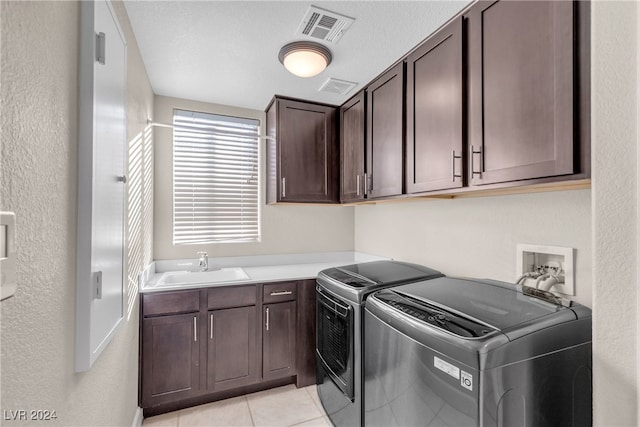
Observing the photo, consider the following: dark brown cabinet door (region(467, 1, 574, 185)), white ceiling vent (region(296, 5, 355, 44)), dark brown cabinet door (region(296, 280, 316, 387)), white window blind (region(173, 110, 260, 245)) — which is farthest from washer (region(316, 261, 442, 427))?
white ceiling vent (region(296, 5, 355, 44))

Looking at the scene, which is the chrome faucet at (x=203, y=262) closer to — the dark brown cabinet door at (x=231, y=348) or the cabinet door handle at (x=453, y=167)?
the dark brown cabinet door at (x=231, y=348)

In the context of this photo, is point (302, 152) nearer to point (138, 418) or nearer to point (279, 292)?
point (279, 292)

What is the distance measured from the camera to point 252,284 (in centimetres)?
225

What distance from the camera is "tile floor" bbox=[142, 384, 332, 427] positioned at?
1.97 metres

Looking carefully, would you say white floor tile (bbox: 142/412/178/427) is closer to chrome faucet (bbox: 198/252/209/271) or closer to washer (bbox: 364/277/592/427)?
chrome faucet (bbox: 198/252/209/271)

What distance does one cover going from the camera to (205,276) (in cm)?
Result: 254

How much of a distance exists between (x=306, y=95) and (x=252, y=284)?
165 cm

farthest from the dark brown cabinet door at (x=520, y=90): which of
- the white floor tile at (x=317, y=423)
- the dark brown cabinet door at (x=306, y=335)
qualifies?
the white floor tile at (x=317, y=423)

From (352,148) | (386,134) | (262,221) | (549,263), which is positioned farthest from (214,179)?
(549,263)

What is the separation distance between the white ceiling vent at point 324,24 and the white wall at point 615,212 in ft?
3.69

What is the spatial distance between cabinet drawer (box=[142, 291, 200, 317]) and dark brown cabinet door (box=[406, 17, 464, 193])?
1.65 m

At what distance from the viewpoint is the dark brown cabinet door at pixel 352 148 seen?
90.0 inches

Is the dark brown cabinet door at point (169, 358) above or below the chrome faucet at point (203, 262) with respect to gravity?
below

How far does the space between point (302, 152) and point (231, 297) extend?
1303mm
